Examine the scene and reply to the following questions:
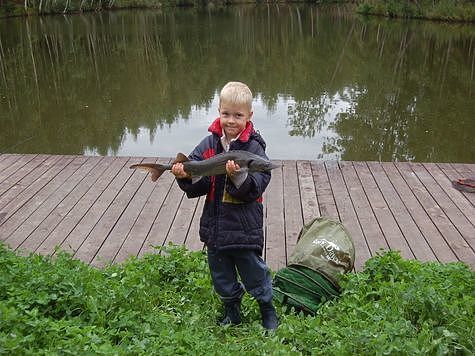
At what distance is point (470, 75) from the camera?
15.4m

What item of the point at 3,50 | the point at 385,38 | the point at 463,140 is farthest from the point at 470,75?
the point at 3,50

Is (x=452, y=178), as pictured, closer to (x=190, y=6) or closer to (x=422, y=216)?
(x=422, y=216)

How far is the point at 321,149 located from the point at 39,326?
7.33 meters

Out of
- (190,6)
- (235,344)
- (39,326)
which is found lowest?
(190,6)

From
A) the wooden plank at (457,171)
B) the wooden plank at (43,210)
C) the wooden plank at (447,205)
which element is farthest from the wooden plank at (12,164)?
the wooden plank at (457,171)

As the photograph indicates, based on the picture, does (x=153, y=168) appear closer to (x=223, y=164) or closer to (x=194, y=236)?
(x=223, y=164)

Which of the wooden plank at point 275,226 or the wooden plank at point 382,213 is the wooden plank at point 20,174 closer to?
the wooden plank at point 275,226

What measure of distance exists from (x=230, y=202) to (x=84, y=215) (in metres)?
2.47

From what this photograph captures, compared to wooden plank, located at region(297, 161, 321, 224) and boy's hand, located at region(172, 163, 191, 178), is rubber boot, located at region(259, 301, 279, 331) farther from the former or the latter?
wooden plank, located at region(297, 161, 321, 224)

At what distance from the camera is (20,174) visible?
5.85 m

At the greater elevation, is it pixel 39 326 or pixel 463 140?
pixel 39 326

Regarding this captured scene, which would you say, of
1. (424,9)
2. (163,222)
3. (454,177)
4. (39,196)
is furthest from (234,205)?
(424,9)

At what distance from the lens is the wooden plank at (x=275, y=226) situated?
13.0 ft

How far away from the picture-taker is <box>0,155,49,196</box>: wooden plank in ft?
18.0
